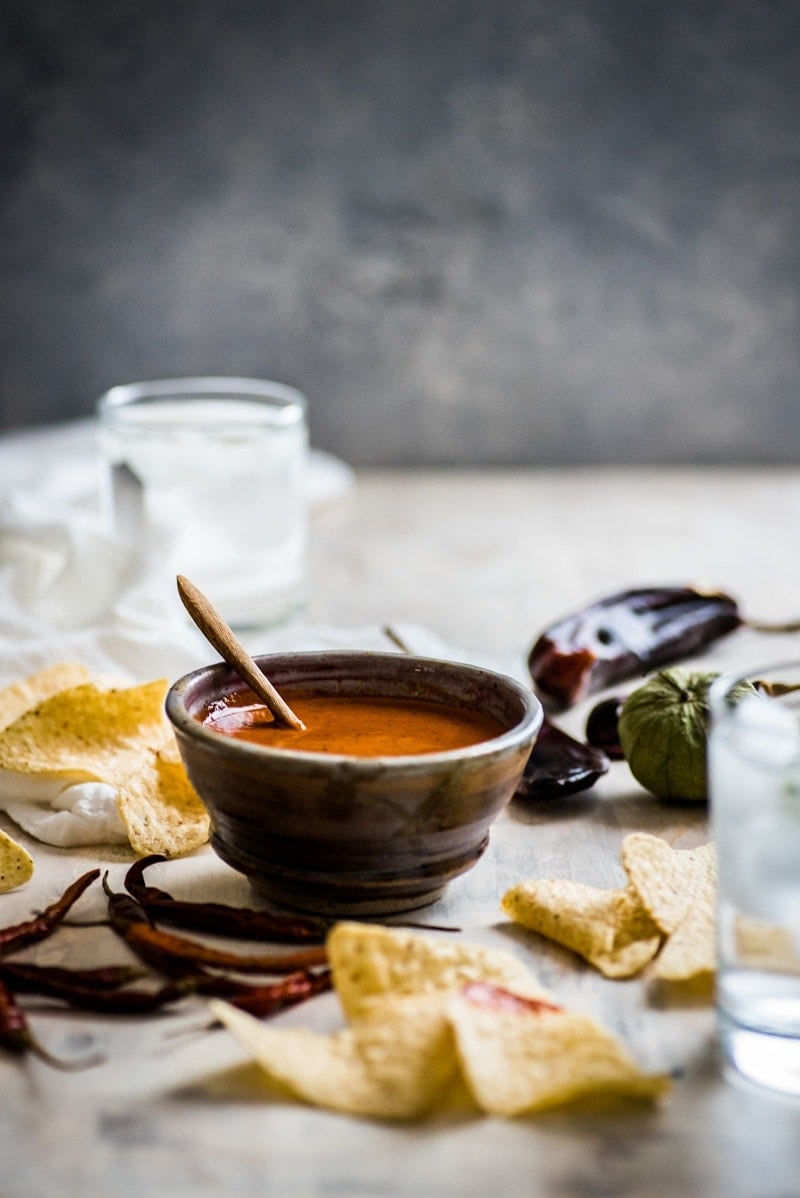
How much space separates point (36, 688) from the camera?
1.74m

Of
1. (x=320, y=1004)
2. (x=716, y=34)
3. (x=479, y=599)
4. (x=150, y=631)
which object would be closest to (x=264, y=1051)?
(x=320, y=1004)

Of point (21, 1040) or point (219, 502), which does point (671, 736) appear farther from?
point (219, 502)

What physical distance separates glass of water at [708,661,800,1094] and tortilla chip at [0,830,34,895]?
2.08 ft

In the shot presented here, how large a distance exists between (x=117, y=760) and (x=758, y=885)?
79 cm

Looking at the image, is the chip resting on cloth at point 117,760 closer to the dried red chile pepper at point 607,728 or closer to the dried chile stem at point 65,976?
the dried chile stem at point 65,976

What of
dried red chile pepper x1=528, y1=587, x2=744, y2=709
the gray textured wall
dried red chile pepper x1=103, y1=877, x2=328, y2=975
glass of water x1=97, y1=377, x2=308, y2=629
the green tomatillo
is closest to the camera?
dried red chile pepper x1=103, y1=877, x2=328, y2=975

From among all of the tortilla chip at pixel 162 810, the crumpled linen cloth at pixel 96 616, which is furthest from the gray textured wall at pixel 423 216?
the tortilla chip at pixel 162 810

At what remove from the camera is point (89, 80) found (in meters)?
3.81

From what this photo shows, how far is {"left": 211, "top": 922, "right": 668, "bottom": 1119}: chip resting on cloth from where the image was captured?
3.13 feet

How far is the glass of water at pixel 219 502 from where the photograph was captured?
2.25 m

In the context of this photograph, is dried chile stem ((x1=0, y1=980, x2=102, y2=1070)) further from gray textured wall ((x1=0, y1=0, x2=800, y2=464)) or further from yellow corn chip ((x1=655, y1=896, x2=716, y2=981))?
gray textured wall ((x1=0, y1=0, x2=800, y2=464))

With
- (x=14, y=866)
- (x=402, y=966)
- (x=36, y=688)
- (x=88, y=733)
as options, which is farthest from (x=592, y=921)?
(x=36, y=688)

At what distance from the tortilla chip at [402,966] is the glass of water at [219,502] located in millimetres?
1204

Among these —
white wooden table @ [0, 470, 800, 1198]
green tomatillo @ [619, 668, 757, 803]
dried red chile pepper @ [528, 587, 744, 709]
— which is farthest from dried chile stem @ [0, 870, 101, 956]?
dried red chile pepper @ [528, 587, 744, 709]
